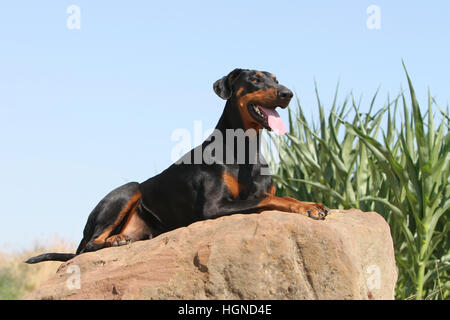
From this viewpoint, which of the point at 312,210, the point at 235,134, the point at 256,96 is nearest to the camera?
the point at 312,210

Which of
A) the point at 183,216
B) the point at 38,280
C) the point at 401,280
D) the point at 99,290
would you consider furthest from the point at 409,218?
the point at 38,280

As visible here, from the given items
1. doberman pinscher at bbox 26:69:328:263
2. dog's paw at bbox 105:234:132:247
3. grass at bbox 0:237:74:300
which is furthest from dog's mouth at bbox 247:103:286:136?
grass at bbox 0:237:74:300

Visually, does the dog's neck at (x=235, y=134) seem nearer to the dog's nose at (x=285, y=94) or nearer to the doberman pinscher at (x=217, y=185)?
the doberman pinscher at (x=217, y=185)

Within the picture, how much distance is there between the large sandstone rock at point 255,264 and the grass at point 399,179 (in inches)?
83.8

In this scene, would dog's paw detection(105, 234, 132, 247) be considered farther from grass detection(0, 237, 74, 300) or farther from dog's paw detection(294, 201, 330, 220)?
grass detection(0, 237, 74, 300)

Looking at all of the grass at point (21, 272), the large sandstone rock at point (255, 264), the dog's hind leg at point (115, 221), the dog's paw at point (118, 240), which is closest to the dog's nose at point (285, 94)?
the large sandstone rock at point (255, 264)

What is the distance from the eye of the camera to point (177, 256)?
136 inches

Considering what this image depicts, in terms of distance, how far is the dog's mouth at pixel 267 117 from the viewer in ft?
12.8

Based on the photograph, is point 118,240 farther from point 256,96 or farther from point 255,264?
point 256,96

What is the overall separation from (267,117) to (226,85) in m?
0.55

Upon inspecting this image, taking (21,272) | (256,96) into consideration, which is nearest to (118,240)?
(256,96)

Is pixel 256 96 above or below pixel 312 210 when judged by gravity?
above

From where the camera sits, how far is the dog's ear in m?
4.23

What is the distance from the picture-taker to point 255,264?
319 centimetres
